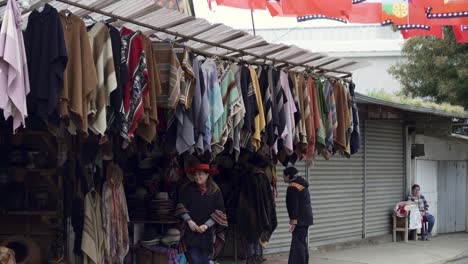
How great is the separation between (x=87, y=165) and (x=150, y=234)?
1.76 m

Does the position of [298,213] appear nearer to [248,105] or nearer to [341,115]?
[341,115]

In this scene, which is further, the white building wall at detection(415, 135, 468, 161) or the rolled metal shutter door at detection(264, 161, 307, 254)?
the white building wall at detection(415, 135, 468, 161)


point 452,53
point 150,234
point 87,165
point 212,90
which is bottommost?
point 150,234

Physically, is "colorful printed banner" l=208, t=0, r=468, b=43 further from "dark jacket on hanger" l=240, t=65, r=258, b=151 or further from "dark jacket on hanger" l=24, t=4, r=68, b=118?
"dark jacket on hanger" l=24, t=4, r=68, b=118

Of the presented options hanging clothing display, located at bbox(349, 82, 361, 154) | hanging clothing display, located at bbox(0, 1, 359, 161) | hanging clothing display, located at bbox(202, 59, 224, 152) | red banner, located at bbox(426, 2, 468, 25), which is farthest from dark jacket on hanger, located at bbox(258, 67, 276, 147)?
red banner, located at bbox(426, 2, 468, 25)

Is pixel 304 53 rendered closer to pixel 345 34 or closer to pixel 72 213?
pixel 72 213

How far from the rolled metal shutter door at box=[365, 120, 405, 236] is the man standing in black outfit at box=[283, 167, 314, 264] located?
231 inches

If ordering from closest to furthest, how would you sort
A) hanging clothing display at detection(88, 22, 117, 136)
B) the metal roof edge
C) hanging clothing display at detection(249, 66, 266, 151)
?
hanging clothing display at detection(88, 22, 117, 136)
hanging clothing display at detection(249, 66, 266, 151)
the metal roof edge

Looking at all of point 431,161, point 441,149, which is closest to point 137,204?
point 431,161

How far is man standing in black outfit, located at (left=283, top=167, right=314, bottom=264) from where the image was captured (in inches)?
439

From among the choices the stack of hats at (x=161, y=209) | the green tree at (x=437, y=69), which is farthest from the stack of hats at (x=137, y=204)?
the green tree at (x=437, y=69)

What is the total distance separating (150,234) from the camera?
33.8 ft

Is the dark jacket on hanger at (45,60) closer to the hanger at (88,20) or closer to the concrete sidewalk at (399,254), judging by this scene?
the hanger at (88,20)

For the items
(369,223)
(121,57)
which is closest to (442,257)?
(369,223)
